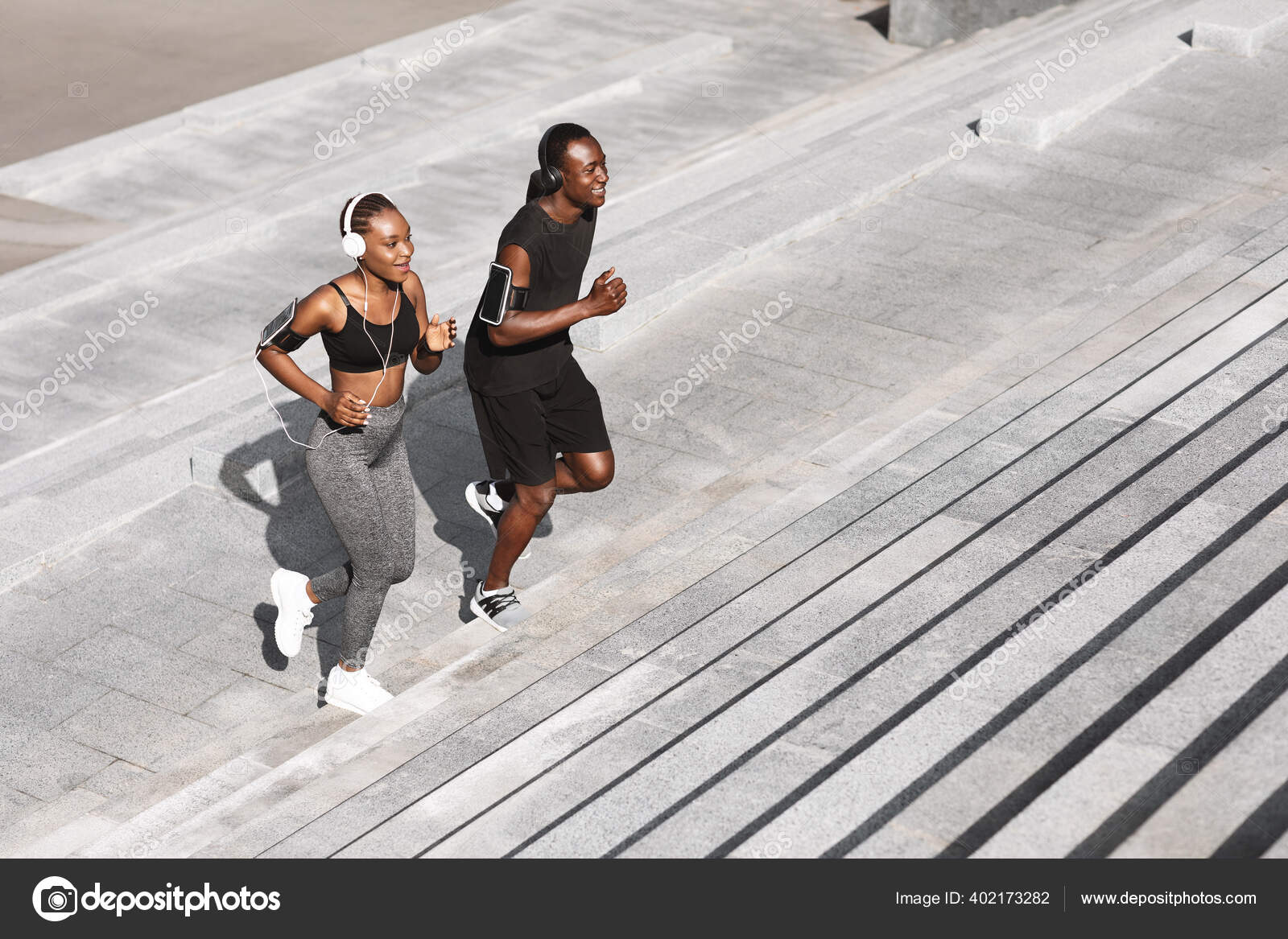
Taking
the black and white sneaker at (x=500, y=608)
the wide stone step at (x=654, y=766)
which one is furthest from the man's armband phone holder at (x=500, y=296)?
the wide stone step at (x=654, y=766)

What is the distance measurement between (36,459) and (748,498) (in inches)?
211

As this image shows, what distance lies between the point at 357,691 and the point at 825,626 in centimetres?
187

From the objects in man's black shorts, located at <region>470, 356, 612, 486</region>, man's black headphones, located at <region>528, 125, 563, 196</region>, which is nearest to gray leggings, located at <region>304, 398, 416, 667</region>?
man's black shorts, located at <region>470, 356, 612, 486</region>

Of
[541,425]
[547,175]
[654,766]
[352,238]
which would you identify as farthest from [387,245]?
[654,766]

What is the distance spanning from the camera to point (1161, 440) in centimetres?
593

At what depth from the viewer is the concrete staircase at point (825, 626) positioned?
4129mm

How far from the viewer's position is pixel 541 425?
221 inches

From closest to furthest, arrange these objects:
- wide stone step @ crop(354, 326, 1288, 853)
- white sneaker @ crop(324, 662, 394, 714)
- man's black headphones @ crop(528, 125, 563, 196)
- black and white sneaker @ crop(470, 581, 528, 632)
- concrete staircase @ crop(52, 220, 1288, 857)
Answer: concrete staircase @ crop(52, 220, 1288, 857), wide stone step @ crop(354, 326, 1288, 853), man's black headphones @ crop(528, 125, 563, 196), white sneaker @ crop(324, 662, 394, 714), black and white sneaker @ crop(470, 581, 528, 632)
